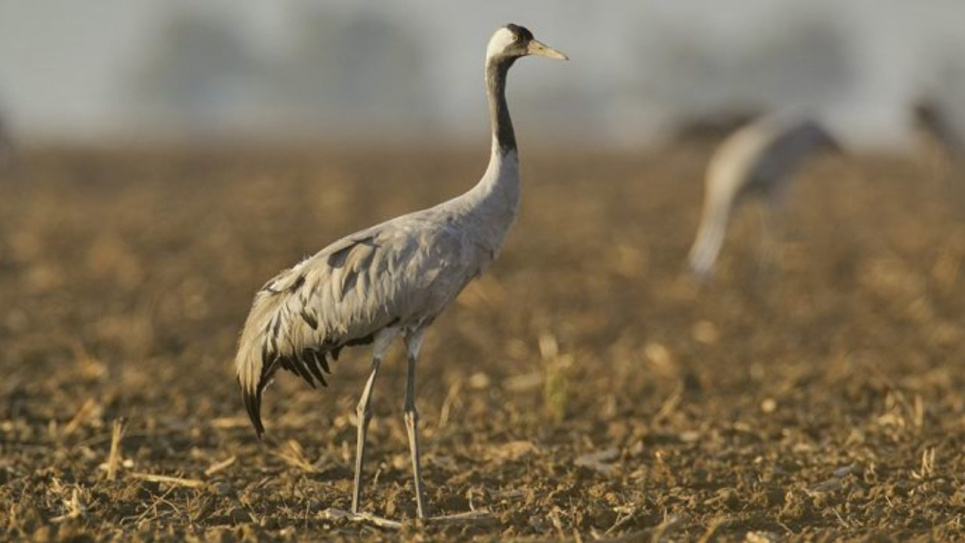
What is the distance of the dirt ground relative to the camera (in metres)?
6.14

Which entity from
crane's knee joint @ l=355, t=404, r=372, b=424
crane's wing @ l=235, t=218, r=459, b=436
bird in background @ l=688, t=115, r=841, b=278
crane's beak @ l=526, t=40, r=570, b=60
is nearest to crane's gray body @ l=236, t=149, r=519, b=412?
crane's wing @ l=235, t=218, r=459, b=436

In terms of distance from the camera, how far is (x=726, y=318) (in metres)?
12.1

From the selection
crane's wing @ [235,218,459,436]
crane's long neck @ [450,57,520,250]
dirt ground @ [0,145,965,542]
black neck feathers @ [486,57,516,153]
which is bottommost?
dirt ground @ [0,145,965,542]

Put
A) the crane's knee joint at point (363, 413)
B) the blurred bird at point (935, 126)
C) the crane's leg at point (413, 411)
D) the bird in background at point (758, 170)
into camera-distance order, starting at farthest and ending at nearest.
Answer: the blurred bird at point (935, 126) < the bird in background at point (758, 170) < the crane's knee joint at point (363, 413) < the crane's leg at point (413, 411)

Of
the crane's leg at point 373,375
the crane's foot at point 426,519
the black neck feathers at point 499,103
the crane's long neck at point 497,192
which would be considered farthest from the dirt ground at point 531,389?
the black neck feathers at point 499,103

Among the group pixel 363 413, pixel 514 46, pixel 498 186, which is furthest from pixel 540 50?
pixel 363 413

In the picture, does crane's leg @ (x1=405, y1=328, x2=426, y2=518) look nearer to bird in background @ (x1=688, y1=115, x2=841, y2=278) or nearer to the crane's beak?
the crane's beak

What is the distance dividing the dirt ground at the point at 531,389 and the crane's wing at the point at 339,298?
629 mm

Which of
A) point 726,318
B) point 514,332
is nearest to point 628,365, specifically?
point 514,332

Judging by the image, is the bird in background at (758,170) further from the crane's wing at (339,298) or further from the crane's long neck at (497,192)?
the crane's wing at (339,298)

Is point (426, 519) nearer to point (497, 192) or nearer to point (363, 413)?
point (363, 413)

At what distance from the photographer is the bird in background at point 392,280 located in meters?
5.88

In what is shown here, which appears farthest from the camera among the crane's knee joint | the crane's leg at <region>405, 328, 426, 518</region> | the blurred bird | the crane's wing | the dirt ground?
the blurred bird

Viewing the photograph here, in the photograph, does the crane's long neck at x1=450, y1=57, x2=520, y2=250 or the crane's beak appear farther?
the crane's beak
